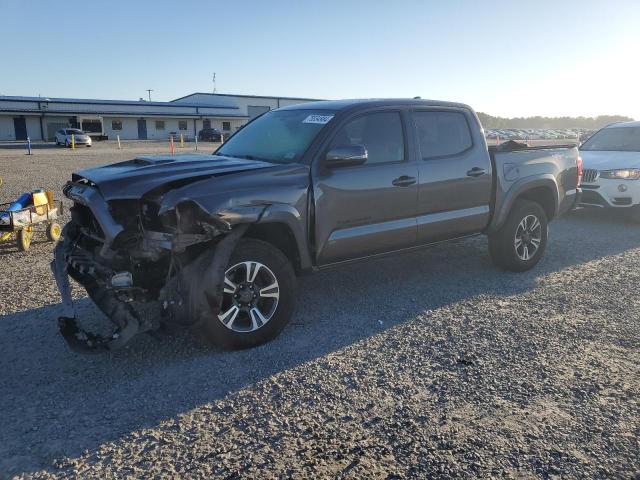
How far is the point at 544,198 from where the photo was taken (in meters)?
6.80

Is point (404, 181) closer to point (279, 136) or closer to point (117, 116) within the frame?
point (279, 136)

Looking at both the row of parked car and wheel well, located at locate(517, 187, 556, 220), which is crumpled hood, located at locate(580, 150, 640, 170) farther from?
the row of parked car

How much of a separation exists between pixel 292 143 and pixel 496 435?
3.02 metres

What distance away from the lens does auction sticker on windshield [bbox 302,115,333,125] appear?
4.96m

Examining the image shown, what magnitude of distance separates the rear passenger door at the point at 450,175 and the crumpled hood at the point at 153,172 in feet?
5.75

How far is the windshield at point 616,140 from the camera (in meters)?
10.6

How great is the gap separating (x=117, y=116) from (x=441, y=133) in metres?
60.1

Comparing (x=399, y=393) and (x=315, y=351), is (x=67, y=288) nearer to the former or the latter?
(x=315, y=351)

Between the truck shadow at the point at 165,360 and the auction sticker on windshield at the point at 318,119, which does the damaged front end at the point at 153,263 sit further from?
the auction sticker on windshield at the point at 318,119

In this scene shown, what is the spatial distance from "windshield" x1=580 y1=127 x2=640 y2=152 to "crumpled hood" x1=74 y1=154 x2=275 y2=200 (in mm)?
8824

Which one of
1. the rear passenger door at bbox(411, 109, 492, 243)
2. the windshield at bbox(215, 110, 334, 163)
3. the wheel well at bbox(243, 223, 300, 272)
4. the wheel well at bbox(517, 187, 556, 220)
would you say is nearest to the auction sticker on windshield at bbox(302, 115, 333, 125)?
the windshield at bbox(215, 110, 334, 163)

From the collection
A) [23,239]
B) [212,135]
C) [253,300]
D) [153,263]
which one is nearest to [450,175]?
[253,300]

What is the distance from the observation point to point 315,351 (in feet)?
14.0

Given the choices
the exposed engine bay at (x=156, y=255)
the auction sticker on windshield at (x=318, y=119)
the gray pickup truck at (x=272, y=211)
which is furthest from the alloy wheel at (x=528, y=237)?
the exposed engine bay at (x=156, y=255)
